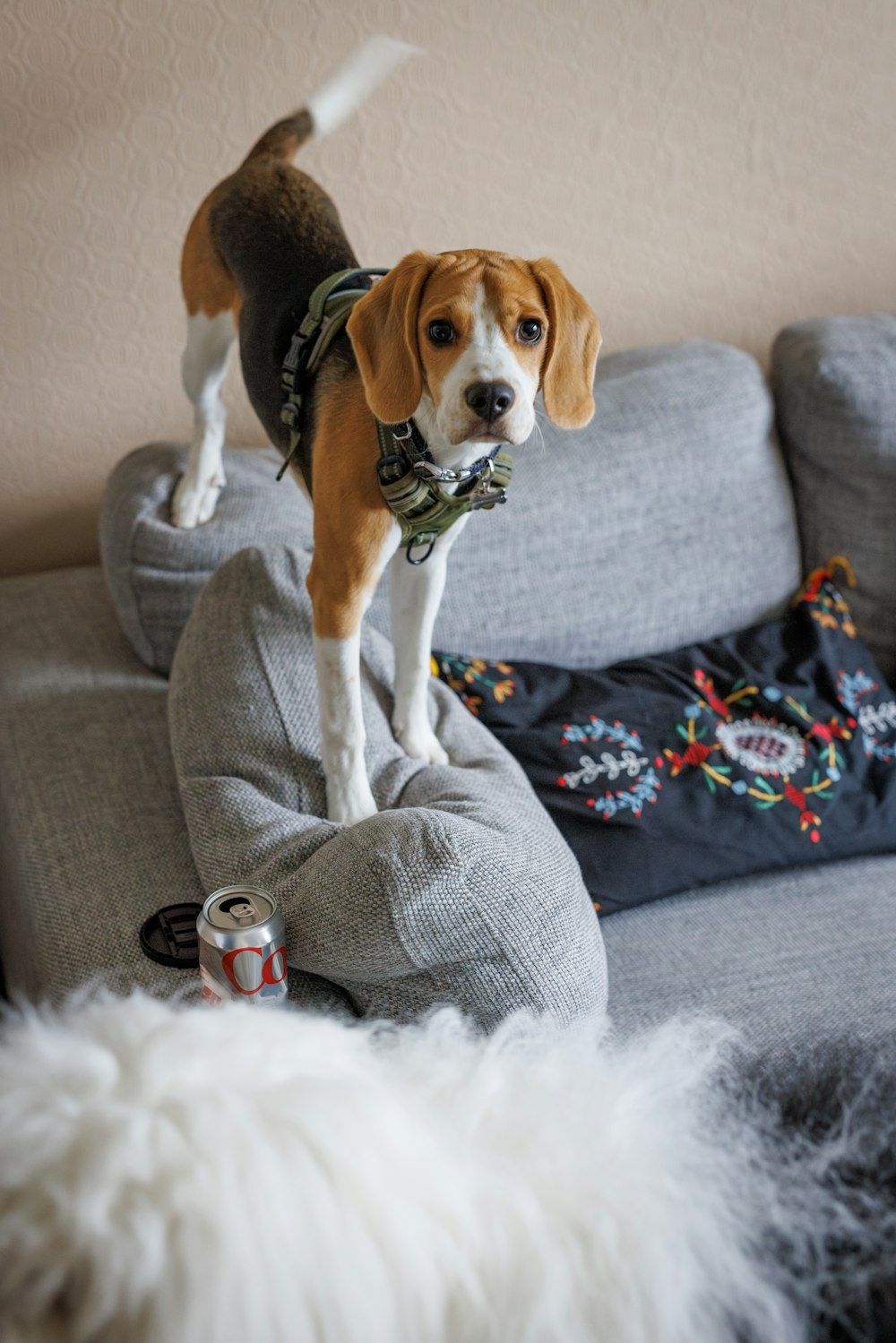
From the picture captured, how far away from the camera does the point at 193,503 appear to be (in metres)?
1.34

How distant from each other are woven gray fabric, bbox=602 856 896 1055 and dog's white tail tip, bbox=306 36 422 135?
983mm

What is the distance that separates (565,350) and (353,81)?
0.62m

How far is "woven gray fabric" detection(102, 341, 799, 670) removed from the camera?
1339 mm

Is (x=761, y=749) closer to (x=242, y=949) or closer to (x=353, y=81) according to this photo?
(x=242, y=949)

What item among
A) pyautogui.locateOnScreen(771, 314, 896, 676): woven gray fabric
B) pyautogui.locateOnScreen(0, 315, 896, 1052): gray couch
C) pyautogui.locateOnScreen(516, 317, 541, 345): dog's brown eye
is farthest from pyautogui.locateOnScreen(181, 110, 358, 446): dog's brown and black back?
pyautogui.locateOnScreen(771, 314, 896, 676): woven gray fabric

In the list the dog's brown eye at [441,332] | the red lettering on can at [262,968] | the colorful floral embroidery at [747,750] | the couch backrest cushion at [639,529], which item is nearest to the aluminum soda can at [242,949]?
the red lettering on can at [262,968]

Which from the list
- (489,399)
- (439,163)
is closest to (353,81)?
(439,163)

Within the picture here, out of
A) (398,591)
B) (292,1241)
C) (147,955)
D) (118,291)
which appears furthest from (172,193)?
(292,1241)

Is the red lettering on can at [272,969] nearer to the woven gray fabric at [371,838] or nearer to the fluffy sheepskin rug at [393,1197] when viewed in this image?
the woven gray fabric at [371,838]

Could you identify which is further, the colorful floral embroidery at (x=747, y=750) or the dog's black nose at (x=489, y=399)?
the colorful floral embroidery at (x=747, y=750)

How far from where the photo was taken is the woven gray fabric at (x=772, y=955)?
1142mm

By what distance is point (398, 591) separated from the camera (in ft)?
3.74

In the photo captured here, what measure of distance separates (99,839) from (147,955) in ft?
0.60

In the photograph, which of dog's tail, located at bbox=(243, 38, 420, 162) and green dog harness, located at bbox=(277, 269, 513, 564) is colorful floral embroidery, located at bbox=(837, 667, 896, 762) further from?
dog's tail, located at bbox=(243, 38, 420, 162)
